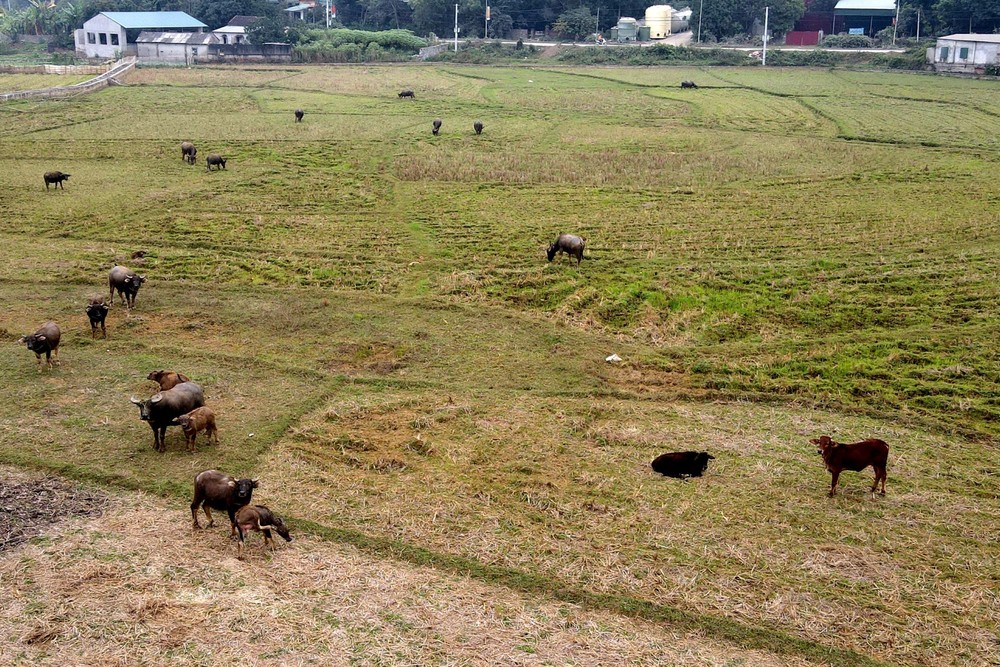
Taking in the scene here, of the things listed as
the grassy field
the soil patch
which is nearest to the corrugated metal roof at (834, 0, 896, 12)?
the grassy field

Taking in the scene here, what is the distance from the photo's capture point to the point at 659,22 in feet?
300

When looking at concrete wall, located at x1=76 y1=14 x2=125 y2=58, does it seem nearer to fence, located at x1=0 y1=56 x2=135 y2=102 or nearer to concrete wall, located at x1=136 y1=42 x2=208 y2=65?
concrete wall, located at x1=136 y1=42 x2=208 y2=65

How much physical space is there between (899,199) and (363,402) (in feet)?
62.2

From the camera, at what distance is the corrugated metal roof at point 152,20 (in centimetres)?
7719

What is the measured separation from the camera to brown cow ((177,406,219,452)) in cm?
1227

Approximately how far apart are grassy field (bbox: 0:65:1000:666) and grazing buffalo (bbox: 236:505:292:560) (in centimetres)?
26

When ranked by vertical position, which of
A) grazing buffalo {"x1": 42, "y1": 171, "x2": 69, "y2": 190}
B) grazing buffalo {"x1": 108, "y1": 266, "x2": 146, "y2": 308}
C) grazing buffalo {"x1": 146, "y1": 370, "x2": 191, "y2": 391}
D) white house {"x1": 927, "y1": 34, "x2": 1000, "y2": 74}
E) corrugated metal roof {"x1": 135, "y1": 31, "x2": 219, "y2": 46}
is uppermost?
corrugated metal roof {"x1": 135, "y1": 31, "x2": 219, "y2": 46}

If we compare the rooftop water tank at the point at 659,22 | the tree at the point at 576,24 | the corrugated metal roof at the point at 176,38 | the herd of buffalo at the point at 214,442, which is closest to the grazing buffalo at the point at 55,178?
the herd of buffalo at the point at 214,442

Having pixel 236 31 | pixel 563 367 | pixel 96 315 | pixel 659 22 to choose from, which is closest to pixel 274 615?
pixel 563 367

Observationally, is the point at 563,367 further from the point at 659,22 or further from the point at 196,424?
the point at 659,22

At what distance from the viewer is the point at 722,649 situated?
29.3 ft

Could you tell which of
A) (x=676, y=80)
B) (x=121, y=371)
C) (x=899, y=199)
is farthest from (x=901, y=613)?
(x=676, y=80)

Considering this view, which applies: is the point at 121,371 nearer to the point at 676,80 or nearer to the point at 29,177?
the point at 29,177

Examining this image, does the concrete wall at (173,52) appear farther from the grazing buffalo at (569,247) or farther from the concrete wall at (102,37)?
the grazing buffalo at (569,247)
